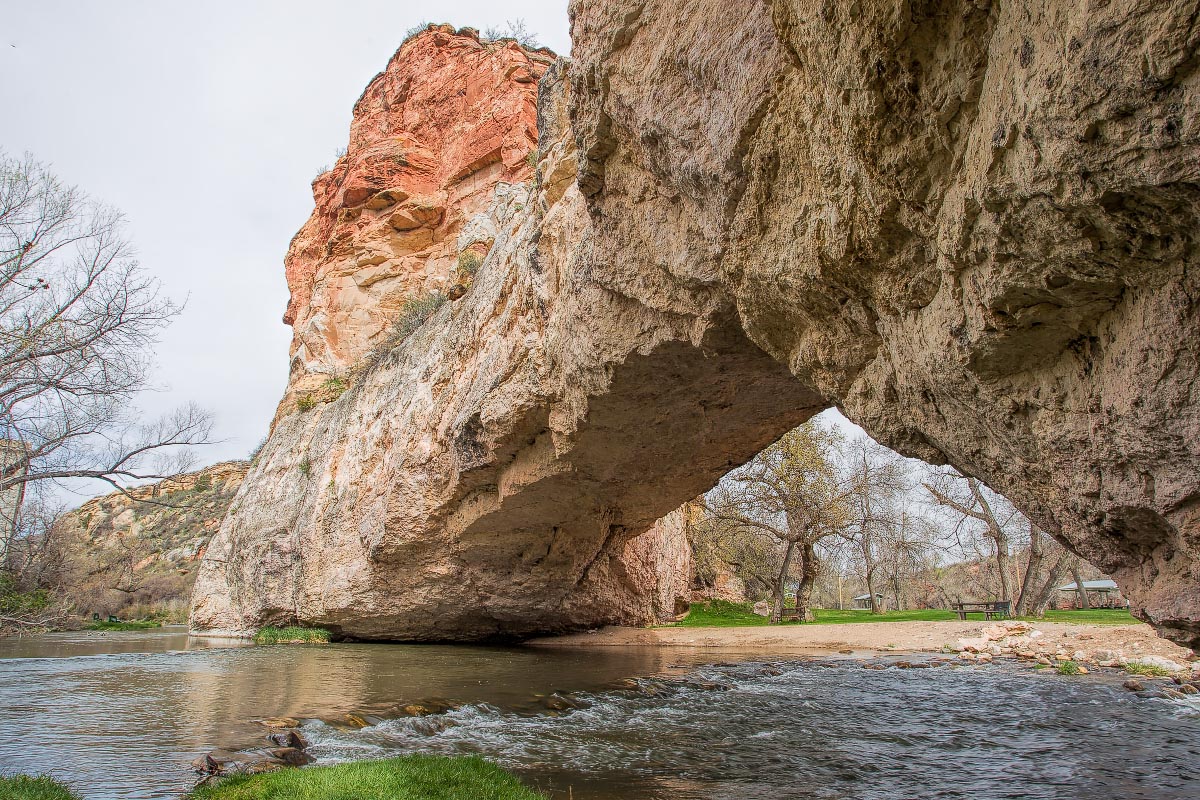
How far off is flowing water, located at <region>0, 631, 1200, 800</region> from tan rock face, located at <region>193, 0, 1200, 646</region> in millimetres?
2616

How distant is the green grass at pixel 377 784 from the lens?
4.23m

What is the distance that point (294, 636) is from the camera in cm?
1809

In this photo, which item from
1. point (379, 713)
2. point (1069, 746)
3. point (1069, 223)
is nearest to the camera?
point (1069, 223)

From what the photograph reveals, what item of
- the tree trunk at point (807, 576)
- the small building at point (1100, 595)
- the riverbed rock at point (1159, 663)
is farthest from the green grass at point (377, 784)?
the small building at point (1100, 595)

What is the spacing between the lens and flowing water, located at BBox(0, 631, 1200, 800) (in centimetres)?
504

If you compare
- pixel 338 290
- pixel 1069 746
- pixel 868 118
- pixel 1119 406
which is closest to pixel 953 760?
pixel 1069 746

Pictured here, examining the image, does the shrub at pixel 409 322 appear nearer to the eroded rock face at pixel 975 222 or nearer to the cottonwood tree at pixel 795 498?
the cottonwood tree at pixel 795 498

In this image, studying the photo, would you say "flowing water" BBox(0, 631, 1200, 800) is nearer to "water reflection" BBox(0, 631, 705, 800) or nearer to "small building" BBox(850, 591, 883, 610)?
"water reflection" BBox(0, 631, 705, 800)

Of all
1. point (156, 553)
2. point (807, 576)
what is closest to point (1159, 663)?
point (807, 576)

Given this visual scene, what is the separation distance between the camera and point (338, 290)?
25984 mm

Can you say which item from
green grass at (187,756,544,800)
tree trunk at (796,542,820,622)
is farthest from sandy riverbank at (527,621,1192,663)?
green grass at (187,756,544,800)

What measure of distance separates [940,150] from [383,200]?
26.1 m

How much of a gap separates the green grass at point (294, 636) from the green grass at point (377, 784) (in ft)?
48.4

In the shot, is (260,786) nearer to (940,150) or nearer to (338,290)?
(940,150)
